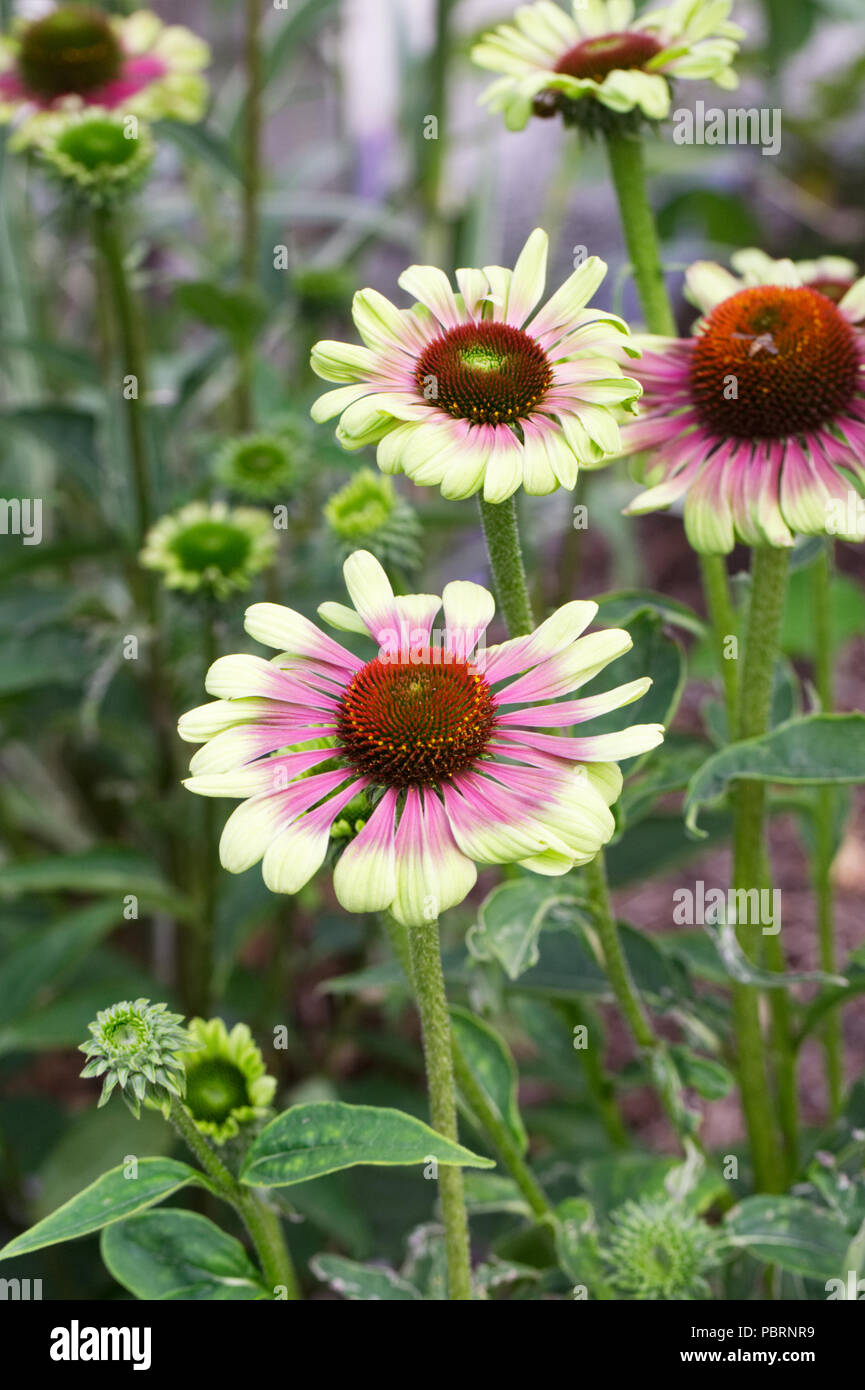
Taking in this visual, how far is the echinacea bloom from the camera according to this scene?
2.12 ft

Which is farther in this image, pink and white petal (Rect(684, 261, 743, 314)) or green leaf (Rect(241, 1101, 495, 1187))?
pink and white petal (Rect(684, 261, 743, 314))

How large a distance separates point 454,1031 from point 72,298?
62.4 inches

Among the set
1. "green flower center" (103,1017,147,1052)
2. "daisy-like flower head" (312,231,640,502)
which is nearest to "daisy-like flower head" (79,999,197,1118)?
"green flower center" (103,1017,147,1052)

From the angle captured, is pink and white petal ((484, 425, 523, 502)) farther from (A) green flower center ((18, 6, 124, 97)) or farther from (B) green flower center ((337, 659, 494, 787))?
(A) green flower center ((18, 6, 124, 97))

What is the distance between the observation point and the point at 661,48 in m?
0.63

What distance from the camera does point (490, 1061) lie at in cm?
62

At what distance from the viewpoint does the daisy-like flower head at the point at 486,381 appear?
0.44 metres

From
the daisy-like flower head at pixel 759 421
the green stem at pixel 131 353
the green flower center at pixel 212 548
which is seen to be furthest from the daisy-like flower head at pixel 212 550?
the daisy-like flower head at pixel 759 421

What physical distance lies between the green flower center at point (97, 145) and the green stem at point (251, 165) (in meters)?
0.18

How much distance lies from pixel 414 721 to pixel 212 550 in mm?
453

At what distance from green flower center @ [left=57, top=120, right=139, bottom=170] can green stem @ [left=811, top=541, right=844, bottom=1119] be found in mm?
552

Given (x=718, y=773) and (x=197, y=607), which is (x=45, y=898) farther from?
(x=718, y=773)

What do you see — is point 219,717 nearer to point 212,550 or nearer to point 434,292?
point 434,292

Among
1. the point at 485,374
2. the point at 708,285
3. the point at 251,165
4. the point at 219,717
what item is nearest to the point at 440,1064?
the point at 219,717
